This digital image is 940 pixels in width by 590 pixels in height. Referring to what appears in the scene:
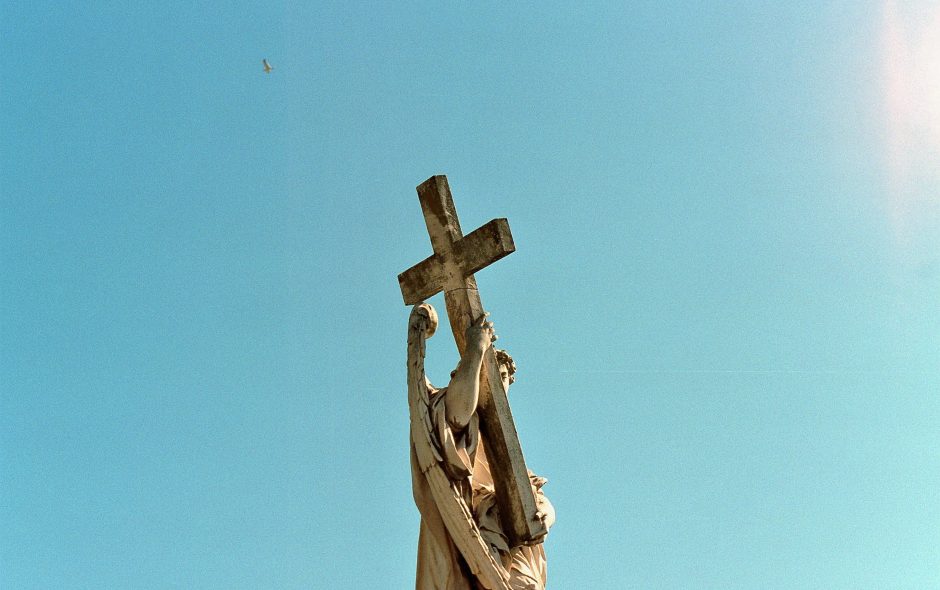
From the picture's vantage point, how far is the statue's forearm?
26.8 feet

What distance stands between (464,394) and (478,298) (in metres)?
0.85

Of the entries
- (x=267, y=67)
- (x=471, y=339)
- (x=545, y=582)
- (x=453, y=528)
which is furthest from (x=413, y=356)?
(x=267, y=67)

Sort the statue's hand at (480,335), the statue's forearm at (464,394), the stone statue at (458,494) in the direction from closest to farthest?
the stone statue at (458,494) < the statue's forearm at (464,394) < the statue's hand at (480,335)

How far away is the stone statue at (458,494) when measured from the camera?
7.90 m

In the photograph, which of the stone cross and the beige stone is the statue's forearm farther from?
the stone cross

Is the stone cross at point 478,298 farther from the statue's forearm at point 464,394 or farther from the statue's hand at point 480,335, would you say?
the statue's forearm at point 464,394

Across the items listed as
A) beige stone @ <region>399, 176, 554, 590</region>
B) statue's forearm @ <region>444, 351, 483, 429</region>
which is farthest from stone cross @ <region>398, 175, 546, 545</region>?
statue's forearm @ <region>444, 351, 483, 429</region>

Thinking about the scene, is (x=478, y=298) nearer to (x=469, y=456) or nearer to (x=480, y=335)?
(x=480, y=335)

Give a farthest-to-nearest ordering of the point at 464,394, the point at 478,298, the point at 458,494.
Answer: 1. the point at 478,298
2. the point at 464,394
3. the point at 458,494

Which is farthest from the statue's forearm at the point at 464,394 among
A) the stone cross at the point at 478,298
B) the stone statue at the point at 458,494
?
the stone cross at the point at 478,298

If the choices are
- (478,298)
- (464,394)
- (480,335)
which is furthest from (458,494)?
(478,298)

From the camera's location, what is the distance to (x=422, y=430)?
806 centimetres

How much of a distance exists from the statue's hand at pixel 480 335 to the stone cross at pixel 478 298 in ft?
0.20

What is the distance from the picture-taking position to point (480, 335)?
8.39 m
